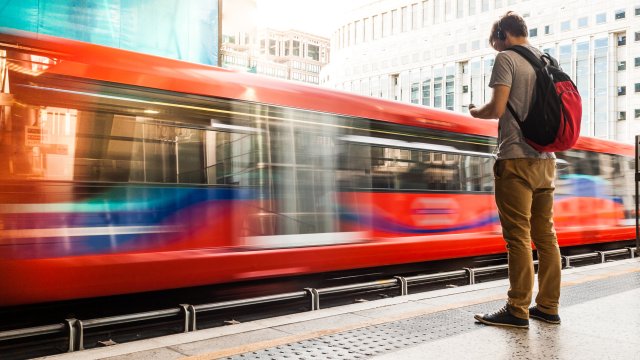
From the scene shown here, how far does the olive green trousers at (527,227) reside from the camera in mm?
3430

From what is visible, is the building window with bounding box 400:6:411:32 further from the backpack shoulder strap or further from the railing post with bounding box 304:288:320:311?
the backpack shoulder strap

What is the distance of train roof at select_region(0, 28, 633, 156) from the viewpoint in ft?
16.6

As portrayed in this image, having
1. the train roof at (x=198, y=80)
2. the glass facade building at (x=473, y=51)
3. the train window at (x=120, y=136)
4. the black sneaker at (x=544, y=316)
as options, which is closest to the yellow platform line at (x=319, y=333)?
the black sneaker at (x=544, y=316)

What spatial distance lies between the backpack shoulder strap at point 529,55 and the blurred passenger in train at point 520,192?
31mm

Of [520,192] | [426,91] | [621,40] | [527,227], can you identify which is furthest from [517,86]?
[426,91]

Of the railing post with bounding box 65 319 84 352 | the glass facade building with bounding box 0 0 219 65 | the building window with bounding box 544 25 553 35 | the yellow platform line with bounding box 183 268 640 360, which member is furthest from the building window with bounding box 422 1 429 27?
the railing post with bounding box 65 319 84 352

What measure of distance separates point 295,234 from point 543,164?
362cm

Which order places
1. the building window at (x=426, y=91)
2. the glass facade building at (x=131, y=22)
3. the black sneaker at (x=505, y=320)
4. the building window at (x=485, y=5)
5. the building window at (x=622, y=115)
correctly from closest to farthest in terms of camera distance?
the black sneaker at (x=505, y=320)
the glass facade building at (x=131, y=22)
the building window at (x=622, y=115)
the building window at (x=485, y=5)
the building window at (x=426, y=91)

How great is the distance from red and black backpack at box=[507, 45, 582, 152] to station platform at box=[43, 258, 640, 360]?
45.0 inches

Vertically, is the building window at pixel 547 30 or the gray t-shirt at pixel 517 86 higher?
the building window at pixel 547 30

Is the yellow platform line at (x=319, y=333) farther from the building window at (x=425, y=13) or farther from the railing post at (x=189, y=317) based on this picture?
the building window at (x=425, y=13)

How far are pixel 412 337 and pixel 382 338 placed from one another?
0.18 m

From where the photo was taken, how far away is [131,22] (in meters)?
13.7

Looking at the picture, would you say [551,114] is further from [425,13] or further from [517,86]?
[425,13]
